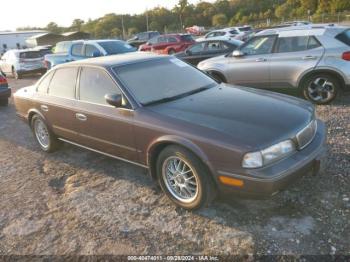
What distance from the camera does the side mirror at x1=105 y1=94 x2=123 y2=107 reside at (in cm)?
400

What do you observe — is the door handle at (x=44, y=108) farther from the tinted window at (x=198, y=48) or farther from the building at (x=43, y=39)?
the building at (x=43, y=39)

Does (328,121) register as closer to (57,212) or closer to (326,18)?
(57,212)

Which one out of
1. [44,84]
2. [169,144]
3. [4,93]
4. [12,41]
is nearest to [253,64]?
[44,84]

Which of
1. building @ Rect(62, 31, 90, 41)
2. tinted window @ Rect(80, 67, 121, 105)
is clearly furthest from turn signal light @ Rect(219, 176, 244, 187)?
building @ Rect(62, 31, 90, 41)

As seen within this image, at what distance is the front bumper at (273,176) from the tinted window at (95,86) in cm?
182

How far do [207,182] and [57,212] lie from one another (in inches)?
70.7

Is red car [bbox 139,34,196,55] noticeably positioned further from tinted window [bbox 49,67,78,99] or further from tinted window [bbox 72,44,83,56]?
tinted window [bbox 49,67,78,99]

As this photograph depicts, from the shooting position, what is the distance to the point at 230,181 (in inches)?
127

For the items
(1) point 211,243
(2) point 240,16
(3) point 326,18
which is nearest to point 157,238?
(1) point 211,243

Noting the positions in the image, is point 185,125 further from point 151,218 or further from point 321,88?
point 321,88

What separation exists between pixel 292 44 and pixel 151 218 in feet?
16.9

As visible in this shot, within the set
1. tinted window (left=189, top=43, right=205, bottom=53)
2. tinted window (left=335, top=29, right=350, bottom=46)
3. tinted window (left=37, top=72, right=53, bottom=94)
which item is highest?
tinted window (left=335, top=29, right=350, bottom=46)

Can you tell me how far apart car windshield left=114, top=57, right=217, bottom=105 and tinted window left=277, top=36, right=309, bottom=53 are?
316 centimetres

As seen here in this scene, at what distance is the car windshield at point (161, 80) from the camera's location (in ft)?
13.6
